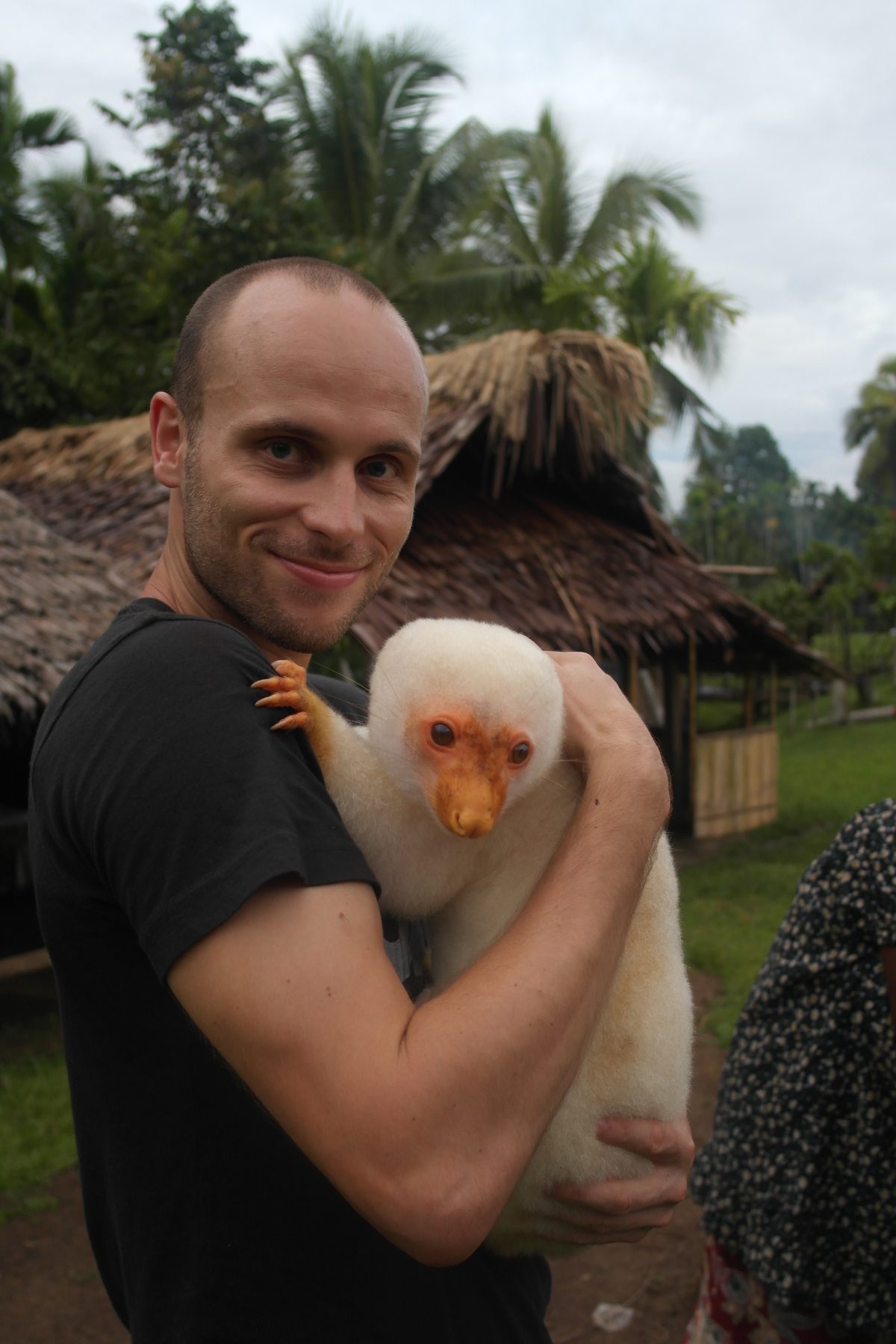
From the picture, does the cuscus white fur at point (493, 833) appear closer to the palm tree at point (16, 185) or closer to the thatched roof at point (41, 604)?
the thatched roof at point (41, 604)

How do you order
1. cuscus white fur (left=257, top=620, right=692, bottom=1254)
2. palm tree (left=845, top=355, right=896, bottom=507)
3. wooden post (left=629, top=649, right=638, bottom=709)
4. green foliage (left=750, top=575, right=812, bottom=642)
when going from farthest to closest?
palm tree (left=845, top=355, right=896, bottom=507) < green foliage (left=750, top=575, right=812, bottom=642) < wooden post (left=629, top=649, right=638, bottom=709) < cuscus white fur (left=257, top=620, right=692, bottom=1254)

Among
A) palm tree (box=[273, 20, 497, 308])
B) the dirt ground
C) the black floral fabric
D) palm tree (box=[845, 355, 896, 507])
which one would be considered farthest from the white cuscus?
palm tree (box=[845, 355, 896, 507])

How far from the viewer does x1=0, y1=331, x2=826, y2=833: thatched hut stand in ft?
26.5

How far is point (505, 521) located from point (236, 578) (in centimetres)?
797

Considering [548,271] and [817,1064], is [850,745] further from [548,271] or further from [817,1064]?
[817,1064]

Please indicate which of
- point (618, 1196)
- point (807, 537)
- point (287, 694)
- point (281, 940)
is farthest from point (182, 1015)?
point (807, 537)

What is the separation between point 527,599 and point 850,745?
499 inches

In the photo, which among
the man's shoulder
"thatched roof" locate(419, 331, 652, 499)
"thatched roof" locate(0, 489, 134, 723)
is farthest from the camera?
"thatched roof" locate(419, 331, 652, 499)

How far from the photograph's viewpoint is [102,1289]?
4066mm

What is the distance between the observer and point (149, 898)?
1042mm

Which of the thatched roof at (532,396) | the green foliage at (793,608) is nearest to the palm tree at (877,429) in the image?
the green foliage at (793,608)

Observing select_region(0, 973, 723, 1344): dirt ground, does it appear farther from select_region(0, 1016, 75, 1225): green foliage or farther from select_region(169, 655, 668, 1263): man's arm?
select_region(169, 655, 668, 1263): man's arm

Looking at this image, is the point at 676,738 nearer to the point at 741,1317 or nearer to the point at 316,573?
the point at 741,1317

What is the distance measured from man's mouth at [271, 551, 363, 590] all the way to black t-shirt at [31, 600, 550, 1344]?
0.16m
